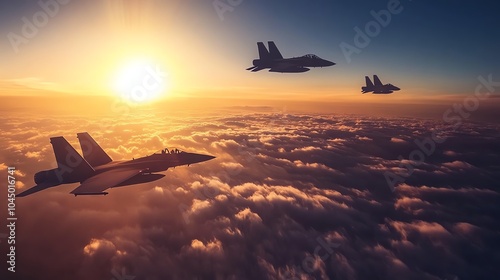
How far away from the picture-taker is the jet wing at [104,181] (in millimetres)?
16991

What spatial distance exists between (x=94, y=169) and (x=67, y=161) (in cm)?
300

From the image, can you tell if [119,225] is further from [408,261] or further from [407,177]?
[407,177]

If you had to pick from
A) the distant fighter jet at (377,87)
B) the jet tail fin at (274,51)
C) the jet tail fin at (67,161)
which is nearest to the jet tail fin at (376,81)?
the distant fighter jet at (377,87)

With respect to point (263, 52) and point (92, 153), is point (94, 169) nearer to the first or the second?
point (92, 153)

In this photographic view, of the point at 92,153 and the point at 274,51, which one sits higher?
the point at 274,51

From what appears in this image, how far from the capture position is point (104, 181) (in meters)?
20.2

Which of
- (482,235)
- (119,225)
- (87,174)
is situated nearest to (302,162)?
(482,235)

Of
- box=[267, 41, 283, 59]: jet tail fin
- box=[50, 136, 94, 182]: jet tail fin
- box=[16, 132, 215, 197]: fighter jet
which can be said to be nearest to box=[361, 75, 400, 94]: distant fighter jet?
box=[267, 41, 283, 59]: jet tail fin

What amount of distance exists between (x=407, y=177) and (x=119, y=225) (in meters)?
164

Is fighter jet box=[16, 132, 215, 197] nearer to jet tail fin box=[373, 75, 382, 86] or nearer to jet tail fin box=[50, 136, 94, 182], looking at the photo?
jet tail fin box=[50, 136, 94, 182]

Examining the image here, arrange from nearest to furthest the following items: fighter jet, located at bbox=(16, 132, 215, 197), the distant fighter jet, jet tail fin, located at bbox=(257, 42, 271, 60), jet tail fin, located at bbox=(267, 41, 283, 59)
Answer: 1. fighter jet, located at bbox=(16, 132, 215, 197)
2. jet tail fin, located at bbox=(257, 42, 271, 60)
3. jet tail fin, located at bbox=(267, 41, 283, 59)
4. the distant fighter jet

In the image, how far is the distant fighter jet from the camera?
57.4 metres

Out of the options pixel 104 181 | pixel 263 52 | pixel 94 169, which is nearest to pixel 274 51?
pixel 263 52

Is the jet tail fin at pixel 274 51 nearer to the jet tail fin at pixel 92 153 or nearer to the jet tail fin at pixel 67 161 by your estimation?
the jet tail fin at pixel 67 161
